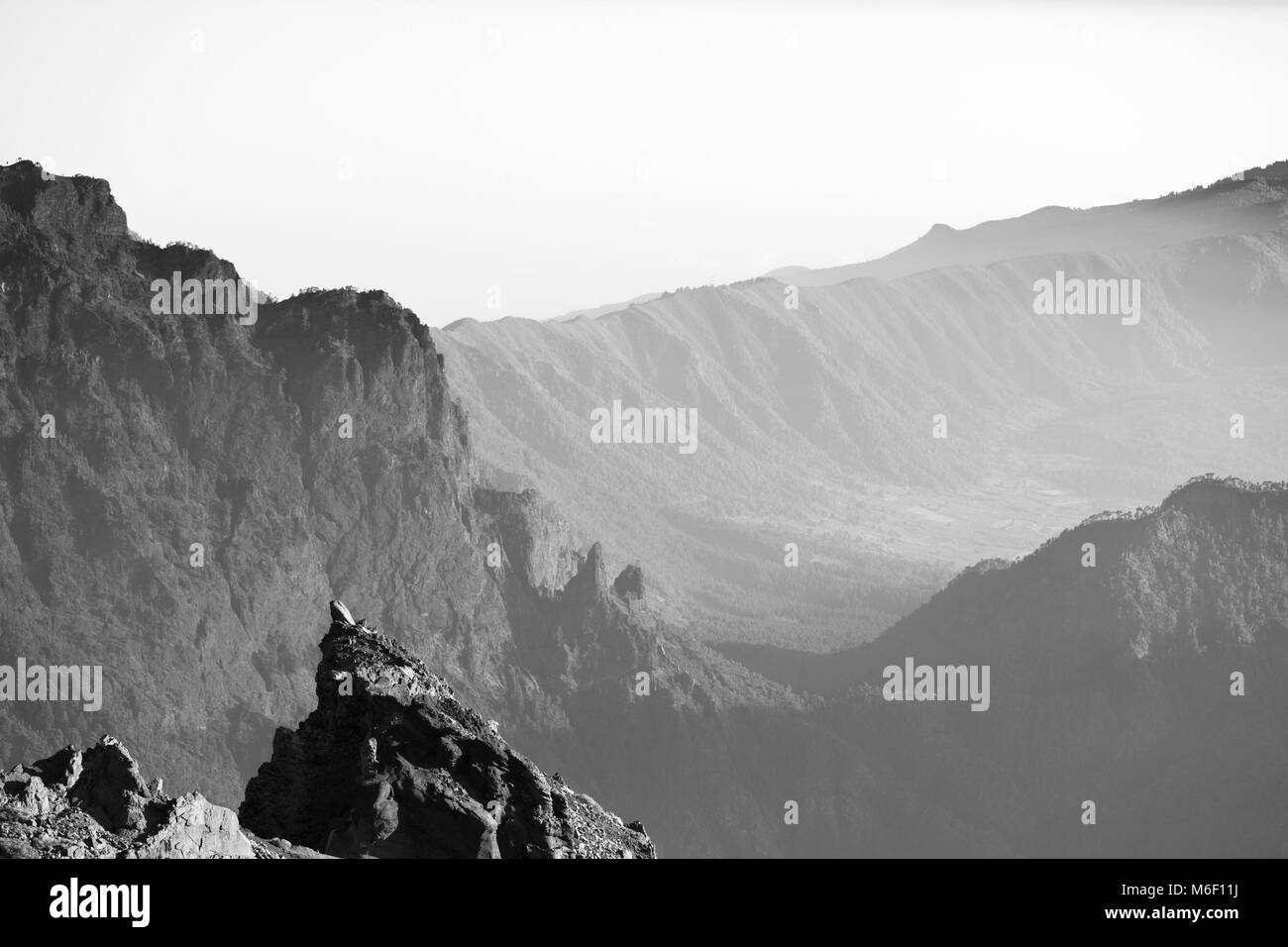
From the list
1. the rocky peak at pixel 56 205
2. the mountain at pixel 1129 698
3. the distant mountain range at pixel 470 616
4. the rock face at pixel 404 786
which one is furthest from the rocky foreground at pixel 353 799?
the rocky peak at pixel 56 205

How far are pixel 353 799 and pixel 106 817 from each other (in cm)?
822

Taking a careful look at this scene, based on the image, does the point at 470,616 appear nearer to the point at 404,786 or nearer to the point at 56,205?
the point at 56,205

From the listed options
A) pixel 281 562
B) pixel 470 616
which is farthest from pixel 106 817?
pixel 470 616

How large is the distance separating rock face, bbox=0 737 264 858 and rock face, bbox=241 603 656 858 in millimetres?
5725

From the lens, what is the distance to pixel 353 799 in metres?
55.1

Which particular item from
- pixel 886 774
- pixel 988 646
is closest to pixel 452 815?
pixel 886 774

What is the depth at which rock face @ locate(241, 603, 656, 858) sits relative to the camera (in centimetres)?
5272

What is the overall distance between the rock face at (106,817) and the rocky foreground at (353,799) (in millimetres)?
50

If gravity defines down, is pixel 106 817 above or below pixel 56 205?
below

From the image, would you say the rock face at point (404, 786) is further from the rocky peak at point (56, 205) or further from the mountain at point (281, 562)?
the rocky peak at point (56, 205)

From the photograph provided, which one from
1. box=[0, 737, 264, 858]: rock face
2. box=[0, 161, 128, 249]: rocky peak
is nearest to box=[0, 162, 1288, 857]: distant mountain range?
box=[0, 161, 128, 249]: rocky peak

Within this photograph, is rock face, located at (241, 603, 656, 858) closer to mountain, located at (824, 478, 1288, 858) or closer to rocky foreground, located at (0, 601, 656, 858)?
rocky foreground, located at (0, 601, 656, 858)
